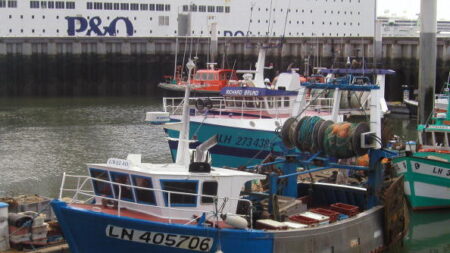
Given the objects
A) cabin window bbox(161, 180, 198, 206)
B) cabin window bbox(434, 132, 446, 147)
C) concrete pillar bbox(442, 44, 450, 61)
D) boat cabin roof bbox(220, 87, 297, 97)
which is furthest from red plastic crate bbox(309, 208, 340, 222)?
concrete pillar bbox(442, 44, 450, 61)

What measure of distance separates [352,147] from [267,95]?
30.9ft

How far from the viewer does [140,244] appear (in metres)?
11.0

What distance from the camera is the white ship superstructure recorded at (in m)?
59.5

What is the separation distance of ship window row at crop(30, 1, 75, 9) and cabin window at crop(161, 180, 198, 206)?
5123cm

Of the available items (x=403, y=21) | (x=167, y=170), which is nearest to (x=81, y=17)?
(x=167, y=170)

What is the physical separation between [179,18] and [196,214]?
2114 inches

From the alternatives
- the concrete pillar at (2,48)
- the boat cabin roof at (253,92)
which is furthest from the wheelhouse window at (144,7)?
the boat cabin roof at (253,92)

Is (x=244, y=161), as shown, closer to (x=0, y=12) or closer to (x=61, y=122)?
(x=61, y=122)

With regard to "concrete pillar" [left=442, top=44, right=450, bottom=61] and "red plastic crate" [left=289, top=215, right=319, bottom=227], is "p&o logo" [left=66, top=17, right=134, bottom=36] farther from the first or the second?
"red plastic crate" [left=289, top=215, right=319, bottom=227]

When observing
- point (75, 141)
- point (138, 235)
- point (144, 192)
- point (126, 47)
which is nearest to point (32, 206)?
point (144, 192)

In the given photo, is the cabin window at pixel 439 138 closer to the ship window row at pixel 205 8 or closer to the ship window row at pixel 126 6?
the ship window row at pixel 126 6

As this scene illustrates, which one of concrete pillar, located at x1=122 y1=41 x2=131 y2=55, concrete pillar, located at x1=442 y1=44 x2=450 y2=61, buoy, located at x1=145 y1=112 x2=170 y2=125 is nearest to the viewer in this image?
buoy, located at x1=145 y1=112 x2=170 y2=125

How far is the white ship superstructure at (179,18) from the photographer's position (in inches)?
2343

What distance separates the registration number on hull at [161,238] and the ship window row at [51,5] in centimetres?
5147
